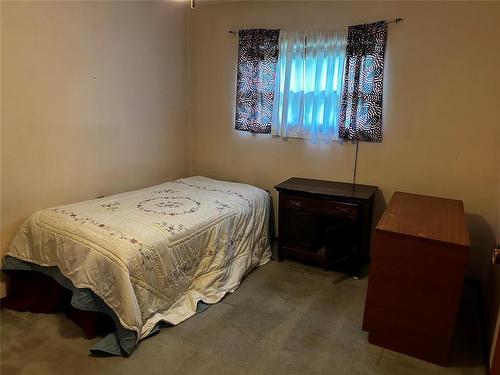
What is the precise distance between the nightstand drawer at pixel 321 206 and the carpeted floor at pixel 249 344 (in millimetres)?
636

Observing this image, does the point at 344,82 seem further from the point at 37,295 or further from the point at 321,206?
the point at 37,295

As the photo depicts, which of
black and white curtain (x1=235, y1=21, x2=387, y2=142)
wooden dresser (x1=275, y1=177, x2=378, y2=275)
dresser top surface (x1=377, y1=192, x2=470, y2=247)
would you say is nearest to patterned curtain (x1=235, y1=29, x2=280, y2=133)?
black and white curtain (x1=235, y1=21, x2=387, y2=142)

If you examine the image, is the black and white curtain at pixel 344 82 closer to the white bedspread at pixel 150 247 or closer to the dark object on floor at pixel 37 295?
the white bedspread at pixel 150 247

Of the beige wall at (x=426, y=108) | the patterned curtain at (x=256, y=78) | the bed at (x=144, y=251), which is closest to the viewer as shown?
the bed at (x=144, y=251)

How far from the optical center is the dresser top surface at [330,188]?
112 inches

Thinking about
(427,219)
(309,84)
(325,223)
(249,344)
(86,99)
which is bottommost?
(249,344)

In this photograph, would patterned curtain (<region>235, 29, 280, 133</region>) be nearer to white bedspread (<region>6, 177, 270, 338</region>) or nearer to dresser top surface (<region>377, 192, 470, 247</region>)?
white bedspread (<region>6, 177, 270, 338</region>)

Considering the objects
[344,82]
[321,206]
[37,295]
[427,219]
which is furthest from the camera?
[344,82]

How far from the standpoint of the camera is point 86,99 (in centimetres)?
276

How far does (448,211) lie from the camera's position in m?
2.38

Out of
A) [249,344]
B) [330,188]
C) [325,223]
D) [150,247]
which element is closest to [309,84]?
[330,188]

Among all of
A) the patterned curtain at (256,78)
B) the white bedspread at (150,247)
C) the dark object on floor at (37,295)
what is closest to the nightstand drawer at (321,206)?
the white bedspread at (150,247)

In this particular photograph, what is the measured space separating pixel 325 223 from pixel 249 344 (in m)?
1.33

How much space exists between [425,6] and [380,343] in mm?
2406
